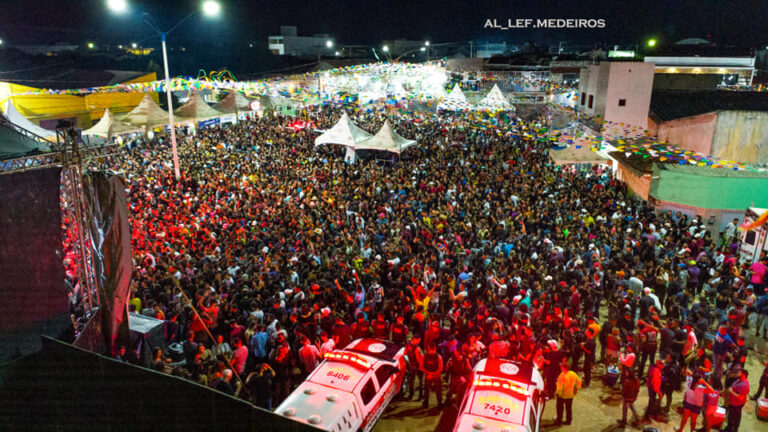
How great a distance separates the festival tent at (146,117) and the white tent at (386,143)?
11018 mm

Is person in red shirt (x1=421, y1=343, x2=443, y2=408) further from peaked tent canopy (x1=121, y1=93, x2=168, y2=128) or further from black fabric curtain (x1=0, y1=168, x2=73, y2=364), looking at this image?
peaked tent canopy (x1=121, y1=93, x2=168, y2=128)

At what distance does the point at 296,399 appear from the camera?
19.6 feet

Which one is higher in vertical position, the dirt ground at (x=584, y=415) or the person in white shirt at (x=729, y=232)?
the person in white shirt at (x=729, y=232)

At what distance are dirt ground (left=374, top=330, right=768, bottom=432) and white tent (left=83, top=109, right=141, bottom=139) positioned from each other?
20.3 meters

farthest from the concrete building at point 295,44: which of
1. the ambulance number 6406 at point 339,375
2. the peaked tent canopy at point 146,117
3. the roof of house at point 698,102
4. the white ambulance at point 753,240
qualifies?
the ambulance number 6406 at point 339,375

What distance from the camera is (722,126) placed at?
1625cm

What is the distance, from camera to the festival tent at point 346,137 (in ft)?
68.0

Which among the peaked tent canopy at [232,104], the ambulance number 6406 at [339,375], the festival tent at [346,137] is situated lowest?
the ambulance number 6406 at [339,375]

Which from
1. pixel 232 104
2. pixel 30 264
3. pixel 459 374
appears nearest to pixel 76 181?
pixel 30 264

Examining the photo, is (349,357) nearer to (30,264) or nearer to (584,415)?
(584,415)

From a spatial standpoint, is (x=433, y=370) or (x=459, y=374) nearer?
(x=459, y=374)

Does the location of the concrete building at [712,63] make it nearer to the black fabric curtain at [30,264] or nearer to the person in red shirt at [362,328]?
the person in red shirt at [362,328]

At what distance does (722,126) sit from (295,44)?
73137mm

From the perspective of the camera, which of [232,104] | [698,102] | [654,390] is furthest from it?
[232,104]
